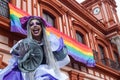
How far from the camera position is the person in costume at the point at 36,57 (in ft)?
6.69

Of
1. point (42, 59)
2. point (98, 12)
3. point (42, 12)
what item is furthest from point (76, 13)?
point (42, 59)

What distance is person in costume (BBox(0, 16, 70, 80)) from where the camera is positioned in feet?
6.69

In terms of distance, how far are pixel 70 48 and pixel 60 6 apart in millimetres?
2931

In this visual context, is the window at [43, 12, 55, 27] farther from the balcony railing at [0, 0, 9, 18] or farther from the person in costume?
the person in costume

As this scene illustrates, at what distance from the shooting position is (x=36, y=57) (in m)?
2.17

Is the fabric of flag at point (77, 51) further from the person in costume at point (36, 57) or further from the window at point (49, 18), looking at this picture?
the person in costume at point (36, 57)

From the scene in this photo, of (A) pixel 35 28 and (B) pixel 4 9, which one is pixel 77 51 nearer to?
(B) pixel 4 9

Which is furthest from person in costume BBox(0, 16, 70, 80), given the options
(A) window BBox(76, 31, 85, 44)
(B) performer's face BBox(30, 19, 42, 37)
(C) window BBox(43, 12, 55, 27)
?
(A) window BBox(76, 31, 85, 44)

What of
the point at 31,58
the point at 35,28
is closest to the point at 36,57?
the point at 31,58

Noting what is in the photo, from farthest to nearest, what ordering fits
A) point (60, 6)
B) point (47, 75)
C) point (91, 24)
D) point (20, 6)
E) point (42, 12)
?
point (91, 24), point (60, 6), point (42, 12), point (20, 6), point (47, 75)

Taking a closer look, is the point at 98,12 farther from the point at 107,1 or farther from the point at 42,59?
the point at 42,59

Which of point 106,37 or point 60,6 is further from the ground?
point 60,6

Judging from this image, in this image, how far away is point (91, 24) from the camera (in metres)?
14.5

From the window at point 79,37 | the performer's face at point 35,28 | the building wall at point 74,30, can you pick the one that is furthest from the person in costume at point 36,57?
the window at point 79,37
